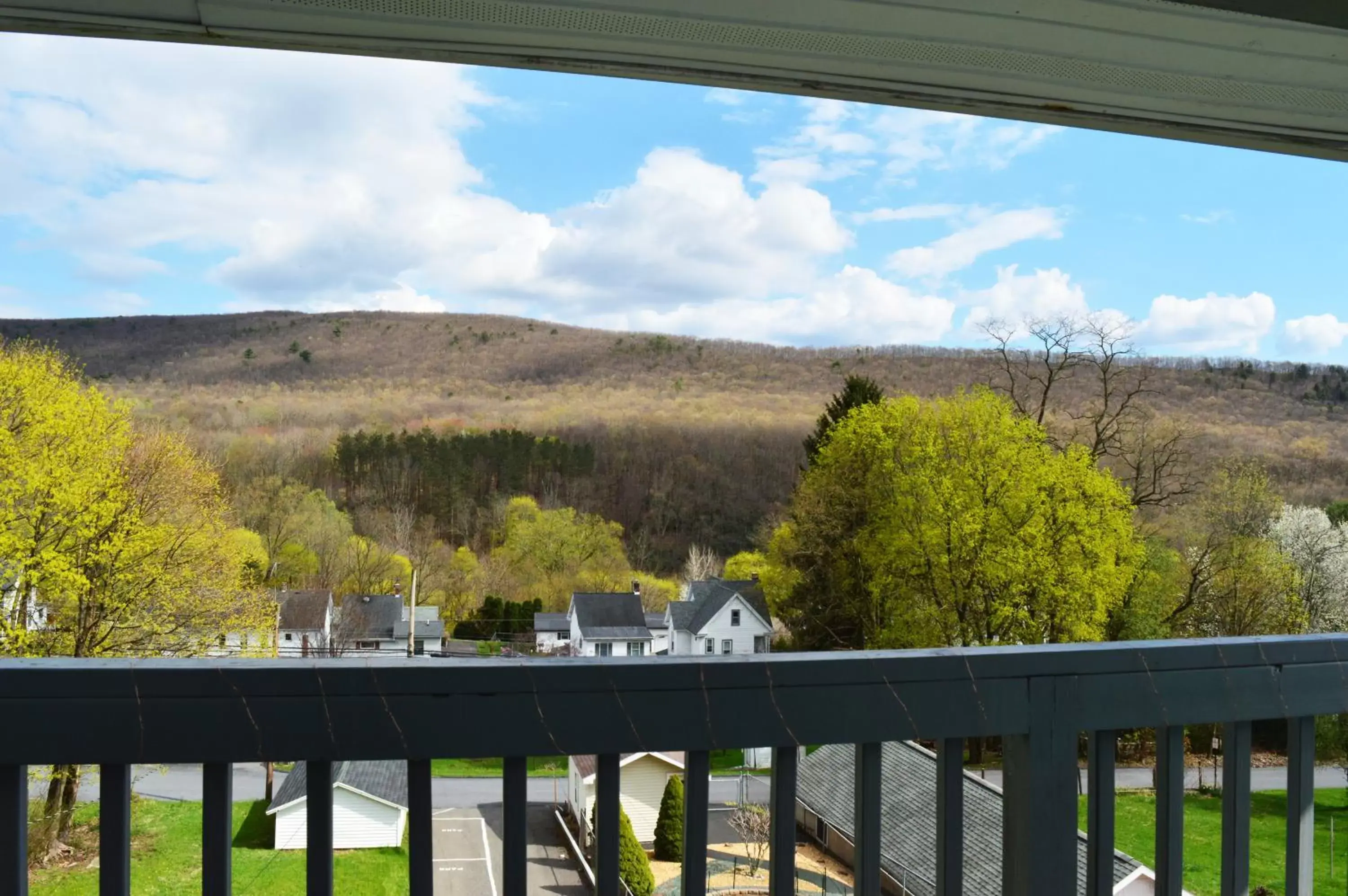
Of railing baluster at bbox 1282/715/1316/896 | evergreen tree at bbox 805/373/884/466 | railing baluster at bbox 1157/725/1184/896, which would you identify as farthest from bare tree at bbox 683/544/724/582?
railing baluster at bbox 1157/725/1184/896

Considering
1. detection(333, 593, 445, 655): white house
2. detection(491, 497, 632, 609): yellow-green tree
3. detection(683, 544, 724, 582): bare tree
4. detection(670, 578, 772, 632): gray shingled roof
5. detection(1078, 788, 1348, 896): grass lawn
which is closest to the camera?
detection(1078, 788, 1348, 896): grass lawn

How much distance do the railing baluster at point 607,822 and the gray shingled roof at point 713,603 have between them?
61.1 feet

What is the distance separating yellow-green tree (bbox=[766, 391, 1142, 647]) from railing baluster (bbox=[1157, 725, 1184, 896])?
11.1 m

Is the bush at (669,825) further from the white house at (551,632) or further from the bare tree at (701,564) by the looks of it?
the bare tree at (701,564)

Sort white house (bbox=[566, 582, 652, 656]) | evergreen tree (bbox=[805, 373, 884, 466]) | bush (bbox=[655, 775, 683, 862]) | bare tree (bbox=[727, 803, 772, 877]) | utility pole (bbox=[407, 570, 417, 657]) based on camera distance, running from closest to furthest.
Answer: bare tree (bbox=[727, 803, 772, 877]) < bush (bbox=[655, 775, 683, 862]) < utility pole (bbox=[407, 570, 417, 657]) < evergreen tree (bbox=[805, 373, 884, 466]) < white house (bbox=[566, 582, 652, 656])

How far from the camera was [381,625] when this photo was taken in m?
18.6

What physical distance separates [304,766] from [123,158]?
5045 centimetres

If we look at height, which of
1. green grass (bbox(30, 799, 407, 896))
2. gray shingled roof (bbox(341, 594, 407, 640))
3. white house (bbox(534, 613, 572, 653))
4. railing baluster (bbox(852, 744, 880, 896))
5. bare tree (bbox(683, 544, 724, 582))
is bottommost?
white house (bbox(534, 613, 572, 653))

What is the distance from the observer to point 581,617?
1947 cm

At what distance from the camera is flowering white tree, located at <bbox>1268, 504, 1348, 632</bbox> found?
13.2 meters

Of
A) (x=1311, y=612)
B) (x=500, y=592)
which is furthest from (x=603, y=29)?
(x=500, y=592)

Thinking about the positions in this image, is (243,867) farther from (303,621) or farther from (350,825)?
(303,621)

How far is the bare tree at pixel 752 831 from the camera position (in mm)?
1495

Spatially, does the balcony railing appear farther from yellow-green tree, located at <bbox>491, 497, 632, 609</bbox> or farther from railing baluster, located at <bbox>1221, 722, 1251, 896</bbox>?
yellow-green tree, located at <bbox>491, 497, 632, 609</bbox>
